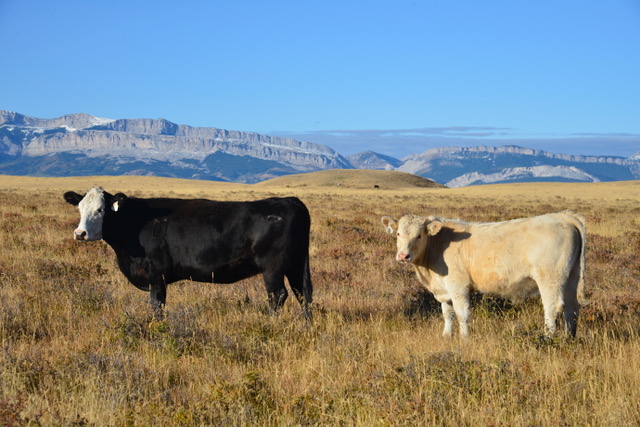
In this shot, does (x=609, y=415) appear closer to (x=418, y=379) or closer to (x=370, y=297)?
(x=418, y=379)

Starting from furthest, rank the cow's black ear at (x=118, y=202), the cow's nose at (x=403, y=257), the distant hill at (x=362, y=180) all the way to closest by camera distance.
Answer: the distant hill at (x=362, y=180) < the cow's black ear at (x=118, y=202) < the cow's nose at (x=403, y=257)

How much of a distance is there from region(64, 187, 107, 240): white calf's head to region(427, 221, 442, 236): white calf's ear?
4506mm

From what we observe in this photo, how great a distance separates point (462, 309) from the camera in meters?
7.26

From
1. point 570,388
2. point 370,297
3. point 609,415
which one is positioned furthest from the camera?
point 370,297

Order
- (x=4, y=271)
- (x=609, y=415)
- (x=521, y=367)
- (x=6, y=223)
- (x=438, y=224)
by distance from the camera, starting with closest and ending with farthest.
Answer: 1. (x=609, y=415)
2. (x=521, y=367)
3. (x=438, y=224)
4. (x=4, y=271)
5. (x=6, y=223)

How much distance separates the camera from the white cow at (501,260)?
271 inches

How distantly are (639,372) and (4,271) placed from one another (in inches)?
388

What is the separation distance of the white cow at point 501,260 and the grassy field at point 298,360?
403 millimetres

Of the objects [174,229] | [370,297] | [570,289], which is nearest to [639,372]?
[570,289]

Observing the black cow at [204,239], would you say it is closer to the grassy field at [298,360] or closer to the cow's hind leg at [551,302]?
the grassy field at [298,360]

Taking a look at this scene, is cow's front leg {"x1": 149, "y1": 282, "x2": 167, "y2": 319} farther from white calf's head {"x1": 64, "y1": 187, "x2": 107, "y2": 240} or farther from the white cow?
the white cow

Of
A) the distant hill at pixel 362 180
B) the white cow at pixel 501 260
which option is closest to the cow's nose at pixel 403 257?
the white cow at pixel 501 260

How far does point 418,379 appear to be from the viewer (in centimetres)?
532

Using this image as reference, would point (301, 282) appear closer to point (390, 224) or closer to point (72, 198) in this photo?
point (390, 224)
